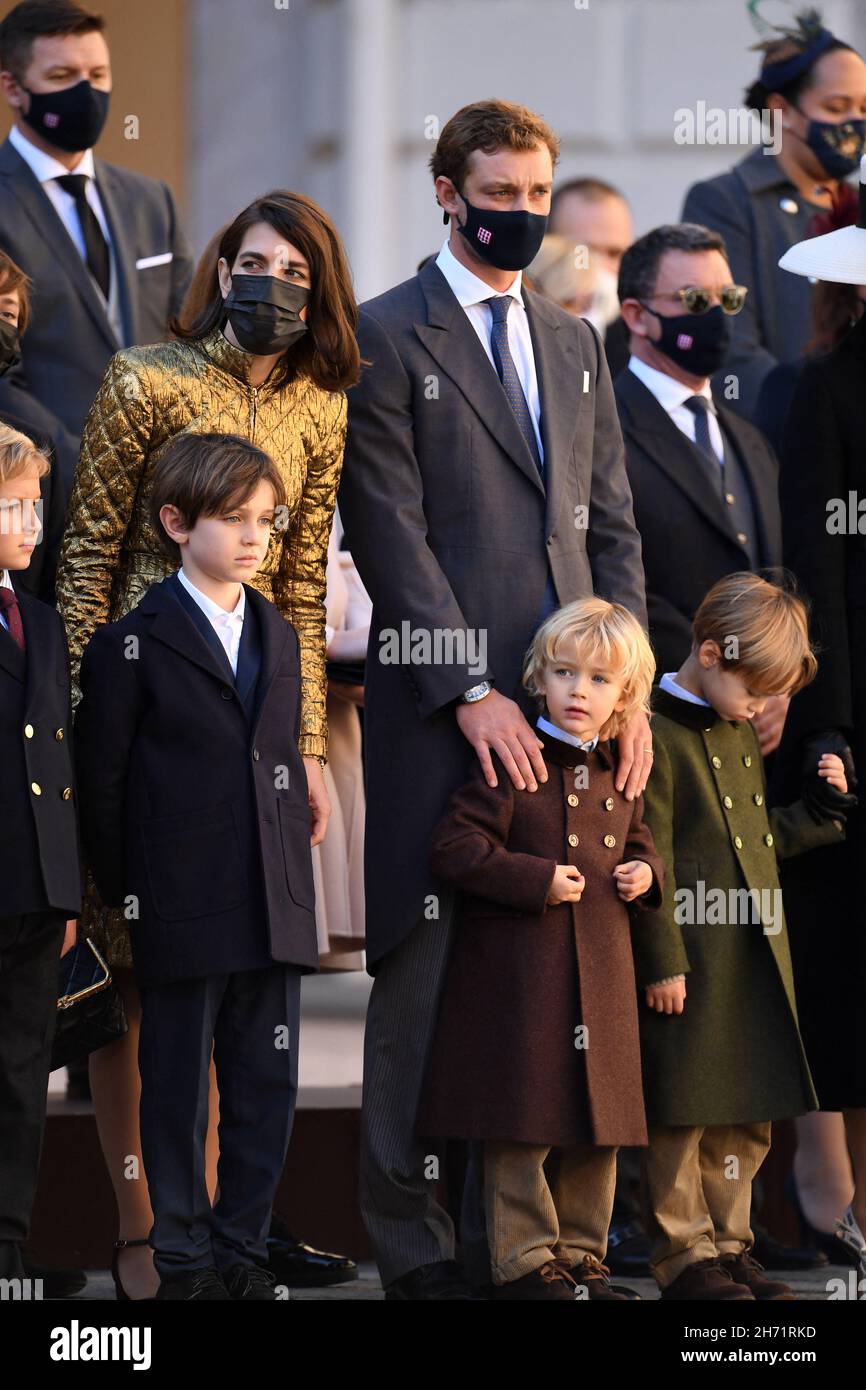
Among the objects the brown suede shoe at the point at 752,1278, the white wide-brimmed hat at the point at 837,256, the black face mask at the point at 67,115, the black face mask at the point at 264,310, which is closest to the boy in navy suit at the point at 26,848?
the black face mask at the point at 264,310

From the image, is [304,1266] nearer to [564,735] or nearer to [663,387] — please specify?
[564,735]

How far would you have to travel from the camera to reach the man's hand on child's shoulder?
484cm

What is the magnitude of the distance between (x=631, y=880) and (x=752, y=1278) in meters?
0.86

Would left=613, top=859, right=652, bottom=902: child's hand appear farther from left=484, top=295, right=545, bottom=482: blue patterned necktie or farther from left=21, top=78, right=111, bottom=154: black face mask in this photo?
left=21, top=78, right=111, bottom=154: black face mask

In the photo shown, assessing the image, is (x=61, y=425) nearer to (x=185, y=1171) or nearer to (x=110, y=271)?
(x=110, y=271)

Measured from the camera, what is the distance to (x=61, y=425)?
17.9 feet

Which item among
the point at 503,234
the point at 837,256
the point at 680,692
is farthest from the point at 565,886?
the point at 837,256

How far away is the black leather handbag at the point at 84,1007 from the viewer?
4.52 meters

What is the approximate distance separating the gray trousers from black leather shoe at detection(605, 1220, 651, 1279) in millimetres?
792

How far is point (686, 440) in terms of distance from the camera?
18.7ft

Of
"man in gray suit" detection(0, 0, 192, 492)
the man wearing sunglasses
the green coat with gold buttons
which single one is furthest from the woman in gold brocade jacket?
the man wearing sunglasses

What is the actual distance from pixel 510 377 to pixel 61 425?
3.76ft

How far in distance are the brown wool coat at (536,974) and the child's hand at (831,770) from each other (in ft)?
1.95
